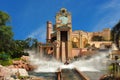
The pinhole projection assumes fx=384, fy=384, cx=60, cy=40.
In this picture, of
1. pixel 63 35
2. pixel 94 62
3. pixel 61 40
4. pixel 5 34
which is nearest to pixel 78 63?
pixel 94 62

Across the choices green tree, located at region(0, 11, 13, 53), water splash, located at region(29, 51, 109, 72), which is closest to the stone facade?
water splash, located at region(29, 51, 109, 72)

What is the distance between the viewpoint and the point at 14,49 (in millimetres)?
71062

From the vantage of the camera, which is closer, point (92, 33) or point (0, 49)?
point (0, 49)

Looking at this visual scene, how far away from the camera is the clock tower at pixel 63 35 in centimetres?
8231

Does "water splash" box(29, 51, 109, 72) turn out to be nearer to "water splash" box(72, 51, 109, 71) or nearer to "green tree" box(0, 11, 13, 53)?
"water splash" box(72, 51, 109, 71)

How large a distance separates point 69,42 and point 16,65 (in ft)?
86.7

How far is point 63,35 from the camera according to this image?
8700 cm

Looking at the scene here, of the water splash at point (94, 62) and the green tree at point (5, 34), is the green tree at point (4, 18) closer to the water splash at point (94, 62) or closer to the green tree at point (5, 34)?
the green tree at point (5, 34)

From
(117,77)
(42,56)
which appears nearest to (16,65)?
(42,56)

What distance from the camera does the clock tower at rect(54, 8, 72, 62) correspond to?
82.3 metres

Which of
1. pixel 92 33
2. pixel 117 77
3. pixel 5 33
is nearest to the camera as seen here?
pixel 117 77

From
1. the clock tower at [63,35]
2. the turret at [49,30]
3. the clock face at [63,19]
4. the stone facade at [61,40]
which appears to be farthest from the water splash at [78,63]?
the turret at [49,30]

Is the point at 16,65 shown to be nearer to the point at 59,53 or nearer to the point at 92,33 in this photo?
the point at 59,53

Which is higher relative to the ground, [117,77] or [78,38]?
[78,38]
